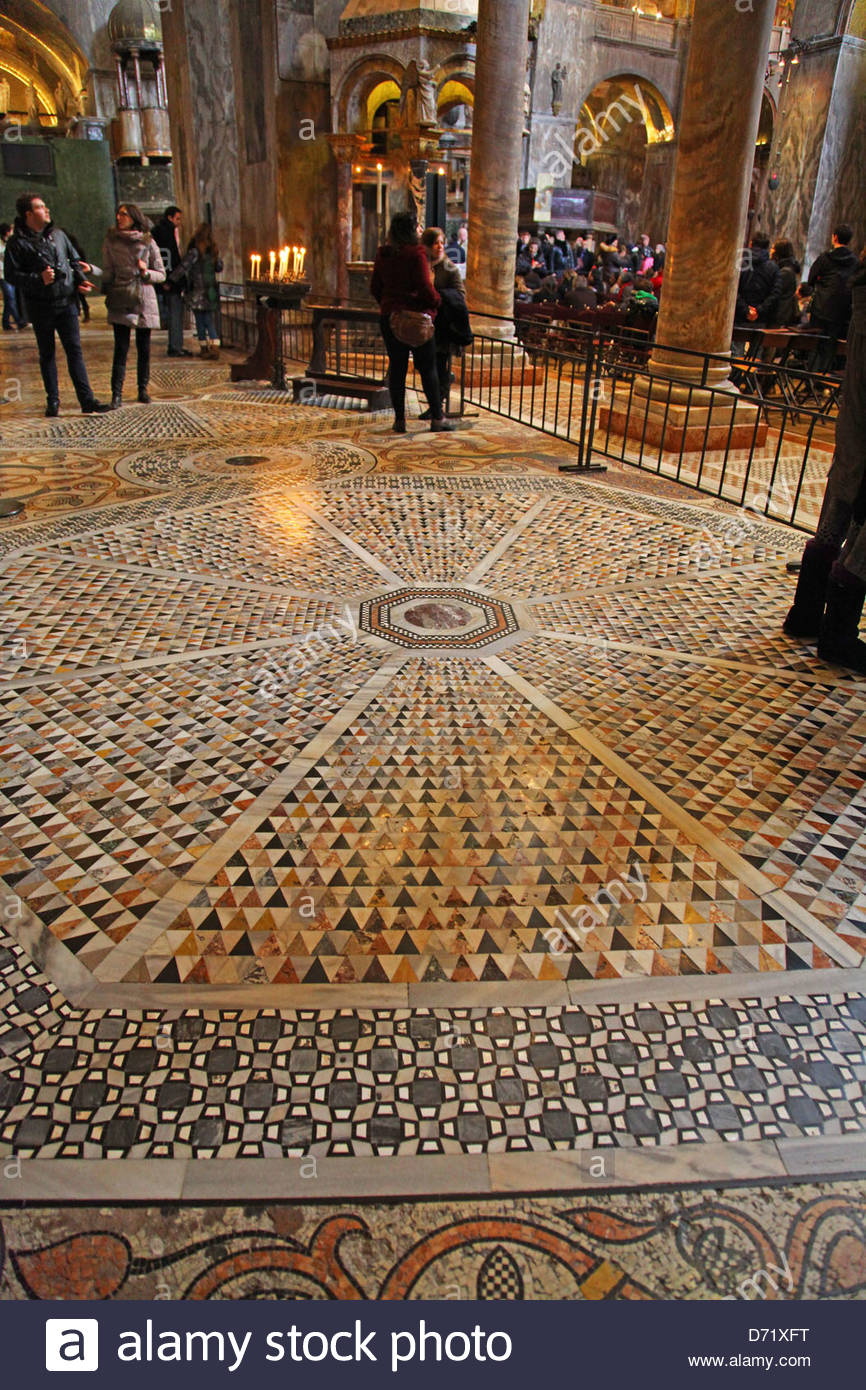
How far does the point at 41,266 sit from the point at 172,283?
4051mm

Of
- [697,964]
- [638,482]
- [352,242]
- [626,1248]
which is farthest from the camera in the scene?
[352,242]

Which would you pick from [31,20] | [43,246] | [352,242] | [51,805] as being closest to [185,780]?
[51,805]

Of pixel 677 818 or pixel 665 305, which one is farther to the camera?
pixel 665 305

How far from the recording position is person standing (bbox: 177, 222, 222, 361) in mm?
9438

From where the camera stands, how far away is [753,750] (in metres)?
2.53

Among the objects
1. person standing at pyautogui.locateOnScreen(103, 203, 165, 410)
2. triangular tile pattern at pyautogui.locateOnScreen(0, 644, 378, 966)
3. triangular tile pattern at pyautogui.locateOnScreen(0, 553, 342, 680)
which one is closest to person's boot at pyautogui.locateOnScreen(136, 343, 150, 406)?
person standing at pyautogui.locateOnScreen(103, 203, 165, 410)

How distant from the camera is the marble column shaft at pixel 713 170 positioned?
17.5ft

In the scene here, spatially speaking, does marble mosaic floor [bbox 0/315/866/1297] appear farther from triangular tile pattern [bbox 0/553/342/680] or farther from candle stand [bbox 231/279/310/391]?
candle stand [bbox 231/279/310/391]

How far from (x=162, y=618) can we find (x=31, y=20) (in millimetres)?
23249

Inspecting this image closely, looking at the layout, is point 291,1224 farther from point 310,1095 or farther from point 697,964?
point 697,964

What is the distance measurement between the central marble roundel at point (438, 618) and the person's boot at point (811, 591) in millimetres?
993

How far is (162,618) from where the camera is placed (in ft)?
10.8

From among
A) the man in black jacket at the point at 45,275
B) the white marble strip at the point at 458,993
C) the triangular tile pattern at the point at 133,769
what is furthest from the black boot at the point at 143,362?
the white marble strip at the point at 458,993

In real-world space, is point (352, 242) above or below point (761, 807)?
above
